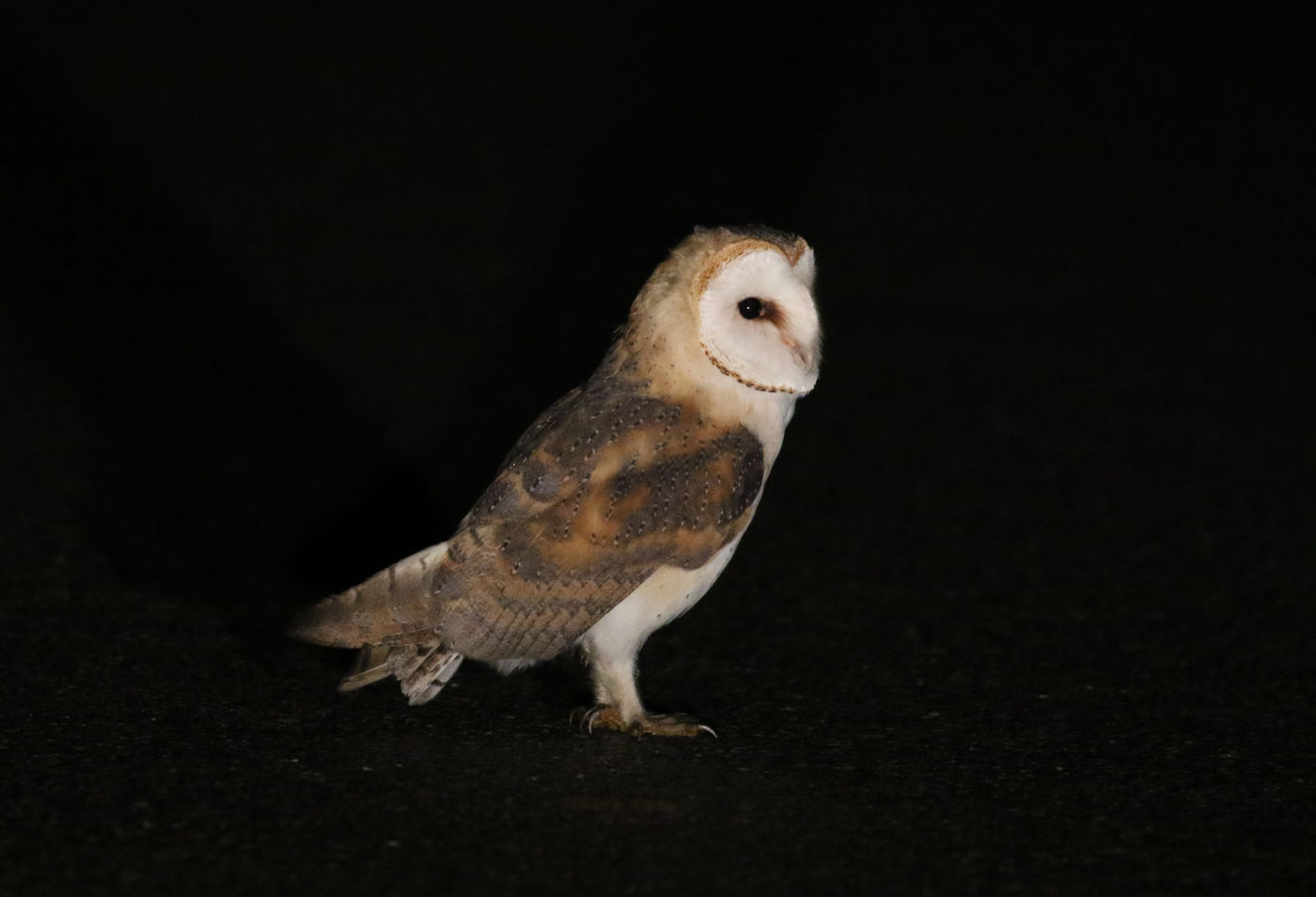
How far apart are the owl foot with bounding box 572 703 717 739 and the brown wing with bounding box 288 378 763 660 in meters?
0.26

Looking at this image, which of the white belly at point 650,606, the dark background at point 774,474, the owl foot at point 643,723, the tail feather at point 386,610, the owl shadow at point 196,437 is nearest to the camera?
the dark background at point 774,474

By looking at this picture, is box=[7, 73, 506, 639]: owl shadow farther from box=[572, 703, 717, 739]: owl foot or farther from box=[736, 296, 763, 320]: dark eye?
box=[736, 296, 763, 320]: dark eye

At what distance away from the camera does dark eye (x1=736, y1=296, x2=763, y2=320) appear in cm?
429

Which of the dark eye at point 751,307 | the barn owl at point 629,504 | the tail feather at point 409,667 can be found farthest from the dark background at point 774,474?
the dark eye at point 751,307

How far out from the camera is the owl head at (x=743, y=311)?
13.9 feet

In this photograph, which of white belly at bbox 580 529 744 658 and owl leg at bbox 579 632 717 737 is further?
owl leg at bbox 579 632 717 737

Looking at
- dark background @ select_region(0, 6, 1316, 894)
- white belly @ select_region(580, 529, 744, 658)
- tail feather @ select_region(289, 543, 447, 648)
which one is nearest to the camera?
dark background @ select_region(0, 6, 1316, 894)

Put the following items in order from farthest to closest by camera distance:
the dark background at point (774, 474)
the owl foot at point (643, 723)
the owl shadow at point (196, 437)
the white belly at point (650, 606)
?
1. the owl shadow at point (196, 437)
2. the owl foot at point (643, 723)
3. the white belly at point (650, 606)
4. the dark background at point (774, 474)

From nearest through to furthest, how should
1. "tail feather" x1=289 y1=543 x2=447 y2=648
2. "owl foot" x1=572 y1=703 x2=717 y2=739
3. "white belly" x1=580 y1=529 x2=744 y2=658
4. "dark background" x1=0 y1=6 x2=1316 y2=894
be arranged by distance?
"dark background" x1=0 y1=6 x2=1316 y2=894 → "tail feather" x1=289 y1=543 x2=447 y2=648 → "white belly" x1=580 y1=529 x2=744 y2=658 → "owl foot" x1=572 y1=703 x2=717 y2=739

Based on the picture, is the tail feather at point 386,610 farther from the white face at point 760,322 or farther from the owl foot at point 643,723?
the white face at point 760,322

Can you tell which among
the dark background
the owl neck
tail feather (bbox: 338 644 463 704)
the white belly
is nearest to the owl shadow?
the dark background

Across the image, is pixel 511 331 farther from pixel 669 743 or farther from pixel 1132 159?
pixel 1132 159

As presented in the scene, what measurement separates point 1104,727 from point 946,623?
849 mm

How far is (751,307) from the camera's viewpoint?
430 centimetres
